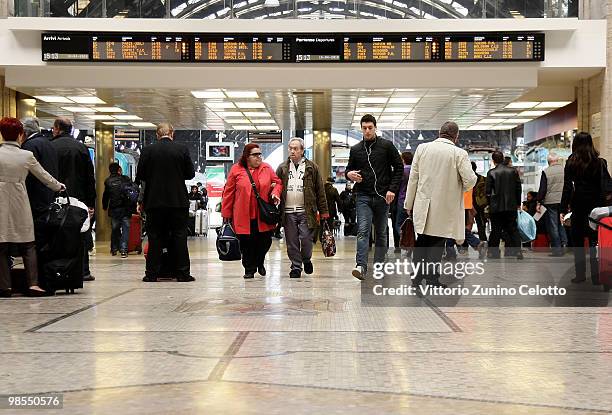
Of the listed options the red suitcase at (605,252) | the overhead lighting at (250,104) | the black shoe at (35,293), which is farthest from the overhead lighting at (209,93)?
the red suitcase at (605,252)

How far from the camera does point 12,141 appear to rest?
8.75 metres

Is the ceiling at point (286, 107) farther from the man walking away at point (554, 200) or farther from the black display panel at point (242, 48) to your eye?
the man walking away at point (554, 200)

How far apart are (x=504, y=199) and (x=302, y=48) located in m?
4.38

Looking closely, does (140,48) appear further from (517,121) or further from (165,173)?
(517,121)

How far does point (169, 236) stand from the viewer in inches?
422

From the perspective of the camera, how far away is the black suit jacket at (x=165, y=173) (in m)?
10.5

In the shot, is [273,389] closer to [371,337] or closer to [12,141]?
[371,337]

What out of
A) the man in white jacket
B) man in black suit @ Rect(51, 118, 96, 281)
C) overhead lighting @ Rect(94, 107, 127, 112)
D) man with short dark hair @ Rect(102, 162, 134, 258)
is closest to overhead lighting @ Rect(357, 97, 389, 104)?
man with short dark hair @ Rect(102, 162, 134, 258)

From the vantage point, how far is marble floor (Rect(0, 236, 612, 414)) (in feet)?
12.9

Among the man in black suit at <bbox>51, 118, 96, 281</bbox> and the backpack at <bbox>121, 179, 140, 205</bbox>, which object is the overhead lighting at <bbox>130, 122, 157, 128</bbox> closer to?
the backpack at <bbox>121, 179, 140, 205</bbox>

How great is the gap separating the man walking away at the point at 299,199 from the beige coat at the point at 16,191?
3079 millimetres

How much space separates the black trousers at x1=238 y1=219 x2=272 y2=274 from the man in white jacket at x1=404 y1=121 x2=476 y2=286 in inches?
101

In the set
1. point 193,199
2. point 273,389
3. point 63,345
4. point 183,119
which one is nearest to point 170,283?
point 63,345

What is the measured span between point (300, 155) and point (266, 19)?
250 inches
